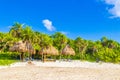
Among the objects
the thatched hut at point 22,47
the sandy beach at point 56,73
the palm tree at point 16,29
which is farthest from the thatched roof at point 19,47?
the sandy beach at point 56,73

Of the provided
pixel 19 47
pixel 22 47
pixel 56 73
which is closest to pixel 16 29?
pixel 22 47

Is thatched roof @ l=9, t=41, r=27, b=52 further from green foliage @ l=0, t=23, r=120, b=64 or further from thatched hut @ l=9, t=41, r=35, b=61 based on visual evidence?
green foliage @ l=0, t=23, r=120, b=64

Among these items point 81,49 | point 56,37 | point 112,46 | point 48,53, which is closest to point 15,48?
point 48,53

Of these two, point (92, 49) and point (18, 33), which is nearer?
point (18, 33)

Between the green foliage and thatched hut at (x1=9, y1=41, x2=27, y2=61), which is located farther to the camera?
the green foliage

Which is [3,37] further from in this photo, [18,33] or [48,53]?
[48,53]

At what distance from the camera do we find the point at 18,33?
148ft

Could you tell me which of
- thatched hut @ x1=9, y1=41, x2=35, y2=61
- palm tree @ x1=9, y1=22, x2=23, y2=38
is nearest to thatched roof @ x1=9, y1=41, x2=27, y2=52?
thatched hut @ x1=9, y1=41, x2=35, y2=61

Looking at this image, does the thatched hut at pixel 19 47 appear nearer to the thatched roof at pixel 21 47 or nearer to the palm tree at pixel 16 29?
→ the thatched roof at pixel 21 47

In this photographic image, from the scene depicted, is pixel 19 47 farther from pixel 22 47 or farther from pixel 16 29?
pixel 16 29

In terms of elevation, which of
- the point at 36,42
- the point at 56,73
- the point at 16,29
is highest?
the point at 16,29

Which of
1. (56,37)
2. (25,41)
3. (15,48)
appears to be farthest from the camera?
(56,37)

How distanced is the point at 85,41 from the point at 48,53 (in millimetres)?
14818

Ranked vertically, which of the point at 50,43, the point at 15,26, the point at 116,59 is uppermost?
the point at 15,26
